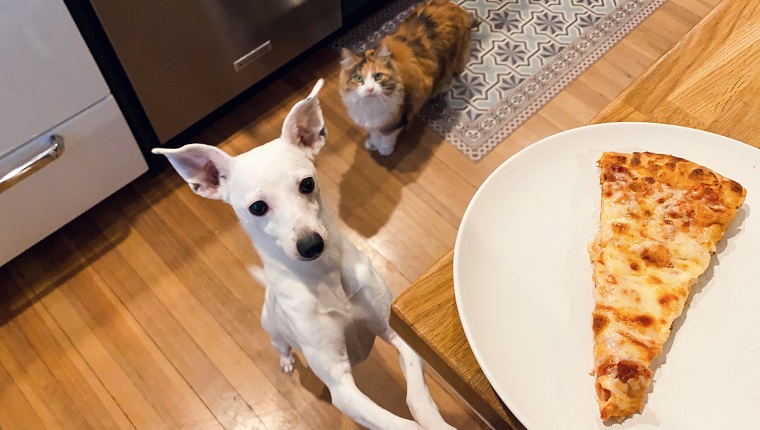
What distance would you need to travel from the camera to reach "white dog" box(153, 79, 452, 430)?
96 cm

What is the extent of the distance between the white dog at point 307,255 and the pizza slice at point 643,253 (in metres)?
0.37

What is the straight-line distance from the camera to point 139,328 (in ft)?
5.66

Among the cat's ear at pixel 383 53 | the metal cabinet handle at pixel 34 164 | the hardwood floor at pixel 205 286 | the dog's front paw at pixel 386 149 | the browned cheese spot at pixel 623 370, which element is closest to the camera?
the browned cheese spot at pixel 623 370

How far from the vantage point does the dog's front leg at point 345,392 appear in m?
0.96

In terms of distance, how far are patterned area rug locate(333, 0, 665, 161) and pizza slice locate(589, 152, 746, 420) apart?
1.26 metres

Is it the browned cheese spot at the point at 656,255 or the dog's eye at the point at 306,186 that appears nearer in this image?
the browned cheese spot at the point at 656,255

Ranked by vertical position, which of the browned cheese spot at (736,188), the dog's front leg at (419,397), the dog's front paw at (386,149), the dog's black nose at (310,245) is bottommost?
the dog's front paw at (386,149)

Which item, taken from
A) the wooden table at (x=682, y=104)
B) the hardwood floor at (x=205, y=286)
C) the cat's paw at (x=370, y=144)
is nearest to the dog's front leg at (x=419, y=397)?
the wooden table at (x=682, y=104)

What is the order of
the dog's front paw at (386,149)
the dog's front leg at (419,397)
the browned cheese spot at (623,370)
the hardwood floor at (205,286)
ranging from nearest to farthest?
the browned cheese spot at (623,370) → the dog's front leg at (419,397) → the hardwood floor at (205,286) → the dog's front paw at (386,149)

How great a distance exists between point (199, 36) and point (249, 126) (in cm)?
44

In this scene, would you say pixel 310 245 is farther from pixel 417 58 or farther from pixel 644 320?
pixel 417 58

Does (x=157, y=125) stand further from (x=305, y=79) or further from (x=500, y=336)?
(x=500, y=336)

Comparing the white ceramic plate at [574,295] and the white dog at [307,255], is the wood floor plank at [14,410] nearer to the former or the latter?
the white dog at [307,255]

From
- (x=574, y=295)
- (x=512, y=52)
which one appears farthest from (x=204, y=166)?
(x=512, y=52)
